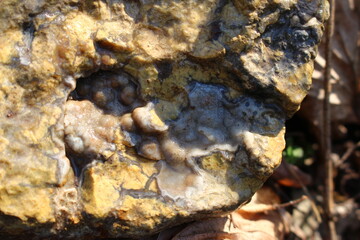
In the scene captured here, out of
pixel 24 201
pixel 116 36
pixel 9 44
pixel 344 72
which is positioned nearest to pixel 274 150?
pixel 116 36

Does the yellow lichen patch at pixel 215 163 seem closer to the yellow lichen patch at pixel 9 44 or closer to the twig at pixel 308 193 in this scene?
the yellow lichen patch at pixel 9 44

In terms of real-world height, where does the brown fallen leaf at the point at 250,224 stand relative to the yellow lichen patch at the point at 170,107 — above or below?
below

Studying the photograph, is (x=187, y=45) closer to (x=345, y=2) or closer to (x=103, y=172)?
(x=103, y=172)

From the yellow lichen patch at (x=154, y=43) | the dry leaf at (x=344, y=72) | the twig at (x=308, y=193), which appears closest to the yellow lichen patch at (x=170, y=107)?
the yellow lichen patch at (x=154, y=43)

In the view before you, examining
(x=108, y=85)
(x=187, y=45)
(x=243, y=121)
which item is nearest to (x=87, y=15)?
(x=108, y=85)

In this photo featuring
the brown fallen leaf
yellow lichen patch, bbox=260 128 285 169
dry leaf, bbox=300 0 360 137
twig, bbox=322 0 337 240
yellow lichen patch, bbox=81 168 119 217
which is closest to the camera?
yellow lichen patch, bbox=81 168 119 217

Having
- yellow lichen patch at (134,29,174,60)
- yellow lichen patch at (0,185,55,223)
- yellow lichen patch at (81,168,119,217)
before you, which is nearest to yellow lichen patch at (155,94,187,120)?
yellow lichen patch at (134,29,174,60)

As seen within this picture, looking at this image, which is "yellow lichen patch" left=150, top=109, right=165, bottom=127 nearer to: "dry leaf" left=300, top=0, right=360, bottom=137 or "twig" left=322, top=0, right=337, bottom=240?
"twig" left=322, top=0, right=337, bottom=240
